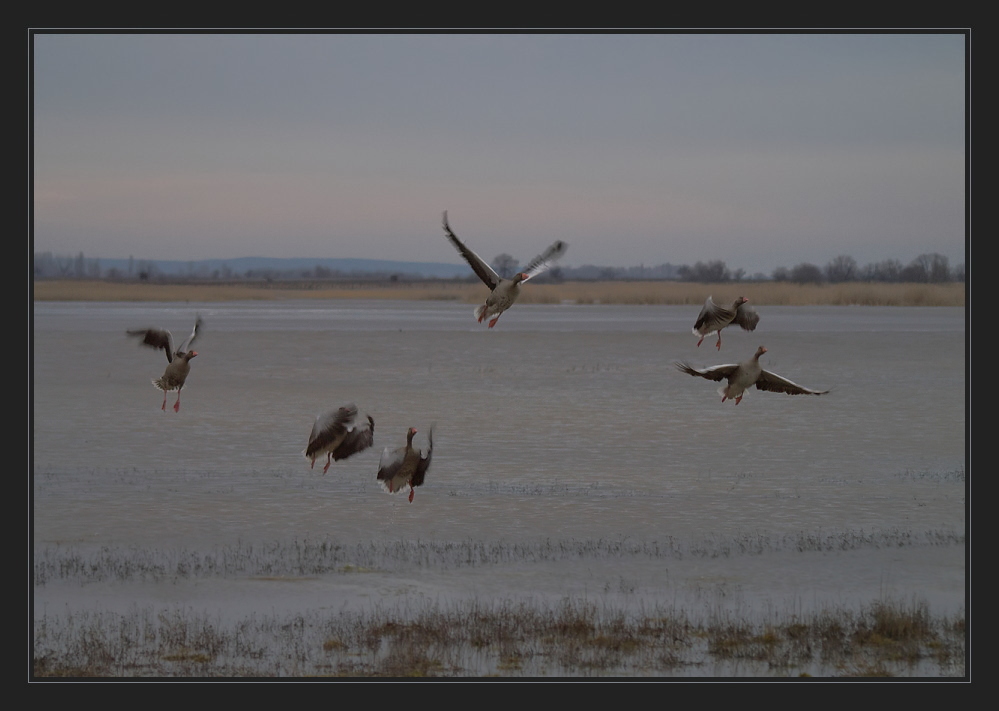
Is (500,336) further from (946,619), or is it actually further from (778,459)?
(946,619)

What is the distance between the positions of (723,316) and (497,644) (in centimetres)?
343

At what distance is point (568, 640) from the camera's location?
10.6 metres

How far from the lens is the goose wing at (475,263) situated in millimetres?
9290

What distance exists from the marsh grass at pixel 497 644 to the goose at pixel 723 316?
2.77 m

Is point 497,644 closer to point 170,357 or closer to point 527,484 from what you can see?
point 170,357

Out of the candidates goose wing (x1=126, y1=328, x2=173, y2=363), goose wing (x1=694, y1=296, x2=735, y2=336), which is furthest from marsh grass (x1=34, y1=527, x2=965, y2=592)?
goose wing (x1=694, y1=296, x2=735, y2=336)

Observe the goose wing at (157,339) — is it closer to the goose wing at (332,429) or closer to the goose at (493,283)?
the goose wing at (332,429)

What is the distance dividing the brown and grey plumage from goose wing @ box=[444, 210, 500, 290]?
→ 1.56m

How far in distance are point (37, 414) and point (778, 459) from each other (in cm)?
1448

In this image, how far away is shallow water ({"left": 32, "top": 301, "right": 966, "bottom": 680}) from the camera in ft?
40.1

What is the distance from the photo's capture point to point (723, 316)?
33.1 ft

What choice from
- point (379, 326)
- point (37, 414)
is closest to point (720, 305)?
point (37, 414)

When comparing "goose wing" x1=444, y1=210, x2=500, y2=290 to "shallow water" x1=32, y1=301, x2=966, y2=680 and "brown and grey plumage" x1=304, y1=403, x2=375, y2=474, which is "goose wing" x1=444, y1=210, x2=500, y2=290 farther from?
"shallow water" x1=32, y1=301, x2=966, y2=680

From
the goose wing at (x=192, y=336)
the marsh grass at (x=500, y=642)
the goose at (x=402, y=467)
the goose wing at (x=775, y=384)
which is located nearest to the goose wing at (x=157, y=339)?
the goose wing at (x=192, y=336)
